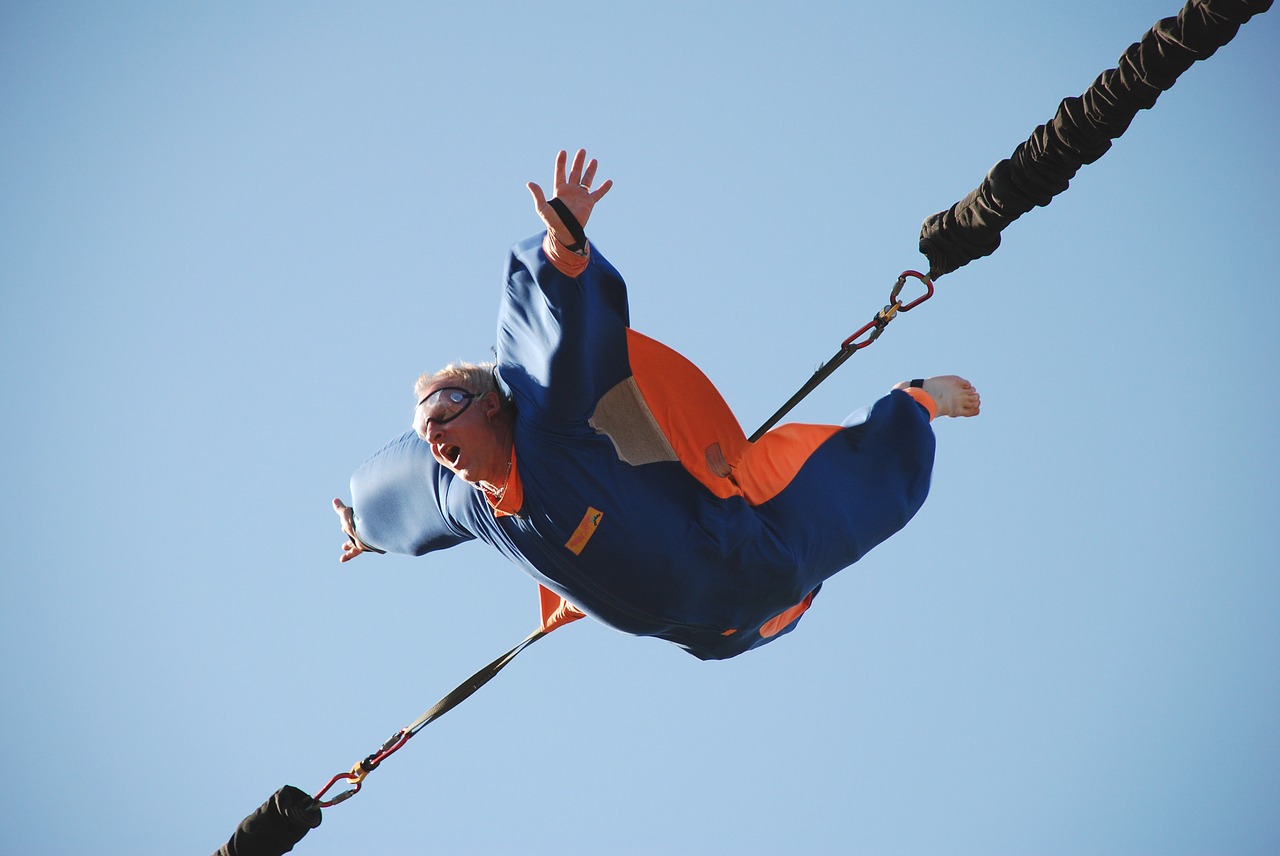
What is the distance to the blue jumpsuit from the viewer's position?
13.4 ft

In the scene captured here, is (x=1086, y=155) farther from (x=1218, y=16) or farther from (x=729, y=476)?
(x=729, y=476)

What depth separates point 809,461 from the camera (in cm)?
459

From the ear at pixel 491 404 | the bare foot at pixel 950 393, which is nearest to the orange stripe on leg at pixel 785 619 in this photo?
the bare foot at pixel 950 393

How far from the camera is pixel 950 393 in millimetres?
4797

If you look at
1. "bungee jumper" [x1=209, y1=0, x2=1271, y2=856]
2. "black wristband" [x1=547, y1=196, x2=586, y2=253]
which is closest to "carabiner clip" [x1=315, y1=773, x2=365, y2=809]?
"bungee jumper" [x1=209, y1=0, x2=1271, y2=856]

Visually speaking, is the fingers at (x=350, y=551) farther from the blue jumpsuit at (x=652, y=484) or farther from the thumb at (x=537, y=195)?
the thumb at (x=537, y=195)

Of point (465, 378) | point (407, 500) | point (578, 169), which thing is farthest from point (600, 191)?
point (407, 500)

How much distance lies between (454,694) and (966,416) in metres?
1.89

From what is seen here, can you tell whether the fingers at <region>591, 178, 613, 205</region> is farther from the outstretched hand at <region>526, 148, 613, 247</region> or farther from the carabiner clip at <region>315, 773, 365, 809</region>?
the carabiner clip at <region>315, 773, 365, 809</region>

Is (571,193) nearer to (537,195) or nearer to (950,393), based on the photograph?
(537,195)

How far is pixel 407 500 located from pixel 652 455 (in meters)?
0.96

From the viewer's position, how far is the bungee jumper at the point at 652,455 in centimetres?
396

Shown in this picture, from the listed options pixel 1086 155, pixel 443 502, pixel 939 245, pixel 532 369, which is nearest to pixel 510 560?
pixel 443 502

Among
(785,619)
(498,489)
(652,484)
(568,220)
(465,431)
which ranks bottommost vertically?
(785,619)
